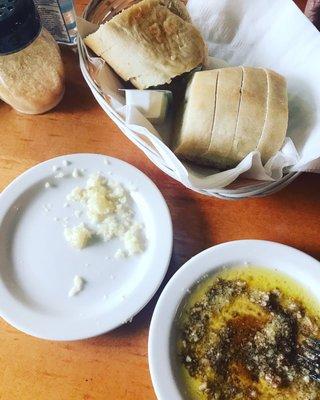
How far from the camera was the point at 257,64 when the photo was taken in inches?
39.5

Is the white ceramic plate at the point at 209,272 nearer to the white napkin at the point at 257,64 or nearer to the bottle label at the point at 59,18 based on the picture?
the white napkin at the point at 257,64

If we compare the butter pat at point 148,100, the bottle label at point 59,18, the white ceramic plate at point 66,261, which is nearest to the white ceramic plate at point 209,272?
the white ceramic plate at point 66,261

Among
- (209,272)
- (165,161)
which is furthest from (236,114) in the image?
(209,272)

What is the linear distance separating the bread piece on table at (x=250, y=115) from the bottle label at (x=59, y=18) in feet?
1.42

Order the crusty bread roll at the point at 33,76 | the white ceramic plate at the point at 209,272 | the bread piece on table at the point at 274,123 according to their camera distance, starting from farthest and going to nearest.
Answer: the crusty bread roll at the point at 33,76 < the bread piece on table at the point at 274,123 < the white ceramic plate at the point at 209,272

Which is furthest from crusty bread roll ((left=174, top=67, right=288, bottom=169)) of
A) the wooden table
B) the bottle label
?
the bottle label

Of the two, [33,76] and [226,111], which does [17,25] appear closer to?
[33,76]

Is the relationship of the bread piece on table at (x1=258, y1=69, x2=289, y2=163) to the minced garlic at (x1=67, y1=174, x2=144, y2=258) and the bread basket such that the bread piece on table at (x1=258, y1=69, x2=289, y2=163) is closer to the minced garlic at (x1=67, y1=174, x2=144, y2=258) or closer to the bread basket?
the bread basket

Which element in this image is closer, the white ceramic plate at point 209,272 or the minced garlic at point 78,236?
the white ceramic plate at point 209,272

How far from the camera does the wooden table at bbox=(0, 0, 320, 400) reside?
0.76 m

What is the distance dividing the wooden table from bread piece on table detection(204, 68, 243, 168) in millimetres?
134

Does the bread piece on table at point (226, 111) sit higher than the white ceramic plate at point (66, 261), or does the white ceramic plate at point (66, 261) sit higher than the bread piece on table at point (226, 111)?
the bread piece on table at point (226, 111)

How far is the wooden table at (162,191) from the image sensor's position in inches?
29.9

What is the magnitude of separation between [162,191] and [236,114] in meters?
0.21
